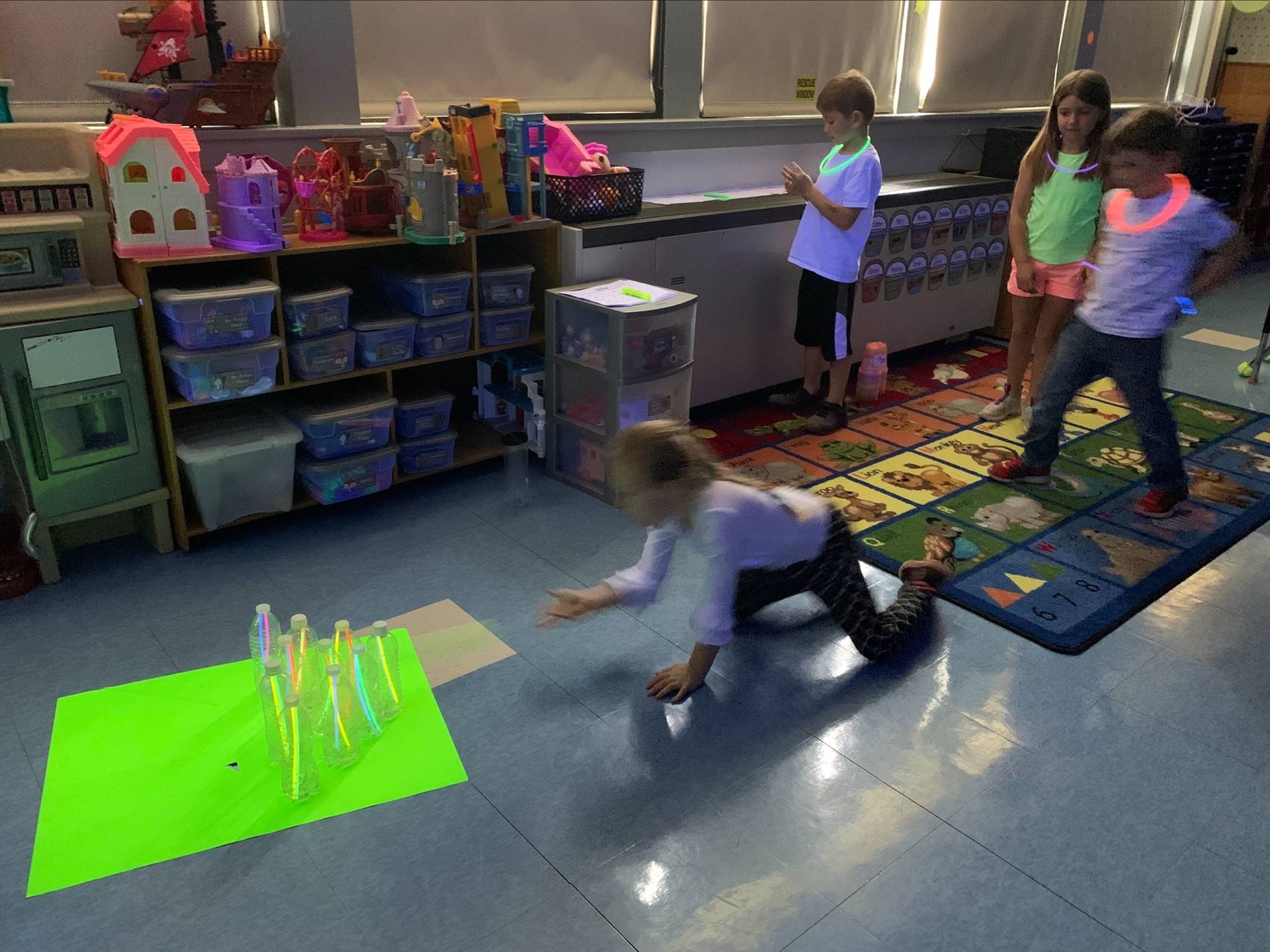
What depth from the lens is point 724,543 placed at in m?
1.97

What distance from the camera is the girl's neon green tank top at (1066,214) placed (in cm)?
335

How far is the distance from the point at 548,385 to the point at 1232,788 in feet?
7.23

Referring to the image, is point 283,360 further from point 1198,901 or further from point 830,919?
point 1198,901

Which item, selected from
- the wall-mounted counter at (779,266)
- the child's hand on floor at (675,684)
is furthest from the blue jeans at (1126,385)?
the child's hand on floor at (675,684)

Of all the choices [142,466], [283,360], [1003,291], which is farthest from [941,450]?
[142,466]

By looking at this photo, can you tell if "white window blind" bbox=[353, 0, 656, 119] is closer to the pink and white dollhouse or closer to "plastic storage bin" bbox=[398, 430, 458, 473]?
the pink and white dollhouse

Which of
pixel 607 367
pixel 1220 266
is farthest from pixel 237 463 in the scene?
pixel 1220 266

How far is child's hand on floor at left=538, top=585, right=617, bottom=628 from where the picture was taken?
2.03m

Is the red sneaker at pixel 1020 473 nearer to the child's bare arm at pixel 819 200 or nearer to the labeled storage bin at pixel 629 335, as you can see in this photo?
the child's bare arm at pixel 819 200

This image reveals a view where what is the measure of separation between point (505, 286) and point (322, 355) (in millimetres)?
666

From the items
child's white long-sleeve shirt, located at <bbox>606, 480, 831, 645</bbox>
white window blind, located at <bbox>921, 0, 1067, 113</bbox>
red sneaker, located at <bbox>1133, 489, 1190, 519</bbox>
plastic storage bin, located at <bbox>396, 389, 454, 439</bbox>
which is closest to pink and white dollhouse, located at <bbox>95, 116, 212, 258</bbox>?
plastic storage bin, located at <bbox>396, 389, 454, 439</bbox>

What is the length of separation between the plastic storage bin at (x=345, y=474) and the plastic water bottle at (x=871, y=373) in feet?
6.60

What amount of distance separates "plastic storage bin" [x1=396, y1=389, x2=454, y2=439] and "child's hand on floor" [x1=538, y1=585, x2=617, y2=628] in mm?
1248

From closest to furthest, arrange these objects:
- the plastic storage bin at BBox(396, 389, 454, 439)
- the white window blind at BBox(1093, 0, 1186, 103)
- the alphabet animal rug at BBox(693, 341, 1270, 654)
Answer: the alphabet animal rug at BBox(693, 341, 1270, 654), the plastic storage bin at BBox(396, 389, 454, 439), the white window blind at BBox(1093, 0, 1186, 103)
